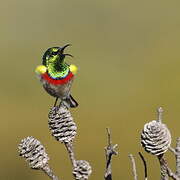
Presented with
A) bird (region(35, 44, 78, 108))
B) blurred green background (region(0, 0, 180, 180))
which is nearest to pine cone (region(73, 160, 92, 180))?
bird (region(35, 44, 78, 108))

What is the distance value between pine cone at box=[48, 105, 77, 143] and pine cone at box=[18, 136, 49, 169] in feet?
0.06

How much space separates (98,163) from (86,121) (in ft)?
0.49

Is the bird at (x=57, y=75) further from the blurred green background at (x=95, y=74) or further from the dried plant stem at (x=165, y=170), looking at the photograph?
the blurred green background at (x=95, y=74)

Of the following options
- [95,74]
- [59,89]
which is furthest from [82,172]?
[95,74]

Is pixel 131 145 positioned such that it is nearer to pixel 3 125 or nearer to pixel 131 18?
pixel 3 125

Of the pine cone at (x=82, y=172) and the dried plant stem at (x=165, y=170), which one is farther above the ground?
the dried plant stem at (x=165, y=170)

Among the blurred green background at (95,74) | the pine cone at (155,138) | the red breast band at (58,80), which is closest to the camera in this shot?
the pine cone at (155,138)

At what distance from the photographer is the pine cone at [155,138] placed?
0.35 meters

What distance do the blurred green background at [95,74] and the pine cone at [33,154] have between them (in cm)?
69

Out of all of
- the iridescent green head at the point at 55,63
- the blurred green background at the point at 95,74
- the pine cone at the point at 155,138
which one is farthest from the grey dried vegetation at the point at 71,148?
the blurred green background at the point at 95,74

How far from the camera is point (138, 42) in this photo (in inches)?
56.2

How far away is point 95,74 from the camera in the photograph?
1.36 metres

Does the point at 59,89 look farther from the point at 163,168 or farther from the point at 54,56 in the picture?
the point at 163,168

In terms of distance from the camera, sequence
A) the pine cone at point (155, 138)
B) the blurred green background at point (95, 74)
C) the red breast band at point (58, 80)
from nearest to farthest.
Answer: the pine cone at point (155, 138), the red breast band at point (58, 80), the blurred green background at point (95, 74)
